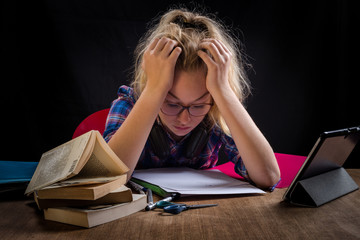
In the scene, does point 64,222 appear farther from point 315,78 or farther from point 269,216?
point 315,78

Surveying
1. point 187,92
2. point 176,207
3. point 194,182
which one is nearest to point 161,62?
point 187,92

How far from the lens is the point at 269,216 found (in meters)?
0.85

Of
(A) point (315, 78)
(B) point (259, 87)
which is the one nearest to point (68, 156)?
(B) point (259, 87)

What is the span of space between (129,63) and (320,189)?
61.3 inches

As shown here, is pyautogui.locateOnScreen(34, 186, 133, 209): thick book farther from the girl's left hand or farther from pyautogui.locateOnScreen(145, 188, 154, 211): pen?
the girl's left hand

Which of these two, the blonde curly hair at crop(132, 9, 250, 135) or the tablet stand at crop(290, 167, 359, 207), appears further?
the blonde curly hair at crop(132, 9, 250, 135)

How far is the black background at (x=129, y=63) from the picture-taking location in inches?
82.9

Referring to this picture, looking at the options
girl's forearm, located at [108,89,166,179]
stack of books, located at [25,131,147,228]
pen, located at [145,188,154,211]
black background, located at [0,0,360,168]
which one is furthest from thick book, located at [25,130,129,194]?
black background, located at [0,0,360,168]

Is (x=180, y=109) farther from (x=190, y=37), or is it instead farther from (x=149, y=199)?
(x=149, y=199)

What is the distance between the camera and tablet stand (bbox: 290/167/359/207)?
0.93 meters

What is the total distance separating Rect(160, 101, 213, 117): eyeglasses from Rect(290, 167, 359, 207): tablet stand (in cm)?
46

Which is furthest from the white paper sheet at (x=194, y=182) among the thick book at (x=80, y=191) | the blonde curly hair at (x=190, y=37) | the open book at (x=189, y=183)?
the blonde curly hair at (x=190, y=37)

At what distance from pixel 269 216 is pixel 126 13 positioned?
1693 millimetres

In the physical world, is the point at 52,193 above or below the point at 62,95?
above
